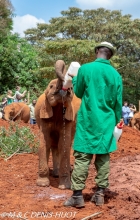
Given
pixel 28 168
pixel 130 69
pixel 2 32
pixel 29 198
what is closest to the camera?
pixel 29 198

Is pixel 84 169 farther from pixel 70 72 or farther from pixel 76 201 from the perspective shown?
pixel 70 72

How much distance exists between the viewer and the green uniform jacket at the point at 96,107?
498cm

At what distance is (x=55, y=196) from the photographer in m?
5.72

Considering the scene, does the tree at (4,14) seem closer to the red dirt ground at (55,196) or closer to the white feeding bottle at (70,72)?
the red dirt ground at (55,196)

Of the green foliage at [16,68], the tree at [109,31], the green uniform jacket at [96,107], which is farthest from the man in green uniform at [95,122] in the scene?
the tree at [109,31]

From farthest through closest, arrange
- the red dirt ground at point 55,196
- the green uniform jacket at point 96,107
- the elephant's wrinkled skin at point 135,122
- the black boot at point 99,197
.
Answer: the elephant's wrinkled skin at point 135,122
the black boot at point 99,197
the green uniform jacket at point 96,107
the red dirt ground at point 55,196

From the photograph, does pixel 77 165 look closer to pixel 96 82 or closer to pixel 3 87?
pixel 96 82

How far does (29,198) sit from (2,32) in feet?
76.4

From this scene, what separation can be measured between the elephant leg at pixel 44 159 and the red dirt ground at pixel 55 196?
13 centimetres

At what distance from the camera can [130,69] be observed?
32344mm

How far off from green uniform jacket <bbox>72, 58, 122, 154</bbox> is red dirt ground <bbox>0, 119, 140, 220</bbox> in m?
0.74

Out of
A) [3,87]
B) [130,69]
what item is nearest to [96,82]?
[3,87]

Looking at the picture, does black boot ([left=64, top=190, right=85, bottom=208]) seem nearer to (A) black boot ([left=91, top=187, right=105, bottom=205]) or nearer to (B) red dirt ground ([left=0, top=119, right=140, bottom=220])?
(B) red dirt ground ([left=0, top=119, right=140, bottom=220])

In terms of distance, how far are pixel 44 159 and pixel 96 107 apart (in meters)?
1.82
